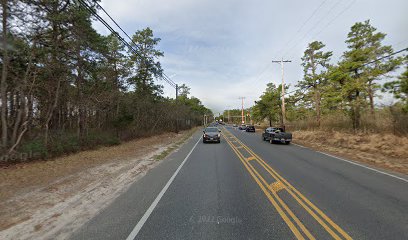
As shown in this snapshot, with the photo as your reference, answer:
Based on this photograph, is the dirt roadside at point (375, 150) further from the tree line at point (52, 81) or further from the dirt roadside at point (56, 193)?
the tree line at point (52, 81)

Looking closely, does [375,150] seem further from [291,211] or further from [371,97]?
[291,211]

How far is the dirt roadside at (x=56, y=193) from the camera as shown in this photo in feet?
14.9

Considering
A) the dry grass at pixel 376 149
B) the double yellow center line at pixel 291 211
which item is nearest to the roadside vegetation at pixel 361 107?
the dry grass at pixel 376 149

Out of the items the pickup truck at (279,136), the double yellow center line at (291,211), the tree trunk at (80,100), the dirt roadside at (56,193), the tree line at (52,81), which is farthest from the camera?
the pickup truck at (279,136)

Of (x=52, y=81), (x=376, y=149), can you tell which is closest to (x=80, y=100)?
(x=52, y=81)

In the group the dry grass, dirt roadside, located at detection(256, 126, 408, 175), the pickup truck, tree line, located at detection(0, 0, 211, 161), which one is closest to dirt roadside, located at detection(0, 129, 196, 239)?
tree line, located at detection(0, 0, 211, 161)

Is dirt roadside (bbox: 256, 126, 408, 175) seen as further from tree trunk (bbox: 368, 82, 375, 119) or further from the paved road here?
tree trunk (bbox: 368, 82, 375, 119)

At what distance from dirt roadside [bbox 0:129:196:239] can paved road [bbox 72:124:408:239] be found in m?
0.49

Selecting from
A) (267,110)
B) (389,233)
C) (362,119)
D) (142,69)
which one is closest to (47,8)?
(389,233)

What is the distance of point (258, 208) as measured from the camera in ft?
17.6

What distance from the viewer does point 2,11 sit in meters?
10.7

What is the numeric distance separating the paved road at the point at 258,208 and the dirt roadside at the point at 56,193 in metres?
0.49

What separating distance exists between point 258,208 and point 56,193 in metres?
5.71

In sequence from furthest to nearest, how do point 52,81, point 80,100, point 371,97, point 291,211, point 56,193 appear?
1. point 371,97
2. point 80,100
3. point 52,81
4. point 56,193
5. point 291,211
